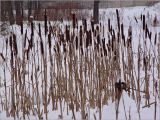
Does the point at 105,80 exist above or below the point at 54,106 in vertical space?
above

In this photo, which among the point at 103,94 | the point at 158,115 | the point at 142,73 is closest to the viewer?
the point at 158,115

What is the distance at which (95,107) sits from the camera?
2779 millimetres

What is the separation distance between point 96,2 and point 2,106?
10.7 m

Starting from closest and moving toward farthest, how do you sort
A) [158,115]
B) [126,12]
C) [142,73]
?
[158,115] → [142,73] → [126,12]

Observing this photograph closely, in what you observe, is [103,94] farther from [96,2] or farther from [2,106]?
[96,2]

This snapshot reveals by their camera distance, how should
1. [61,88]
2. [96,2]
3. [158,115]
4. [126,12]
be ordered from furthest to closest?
[126,12]
[96,2]
[61,88]
[158,115]

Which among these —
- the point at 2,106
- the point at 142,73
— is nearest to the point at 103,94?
the point at 2,106

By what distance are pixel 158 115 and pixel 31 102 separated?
0.88 m

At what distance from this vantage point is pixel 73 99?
106 inches

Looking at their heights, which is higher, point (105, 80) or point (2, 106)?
point (105, 80)

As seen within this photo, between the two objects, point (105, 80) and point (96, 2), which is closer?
point (105, 80)

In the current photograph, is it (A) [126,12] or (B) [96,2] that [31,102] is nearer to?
(B) [96,2]

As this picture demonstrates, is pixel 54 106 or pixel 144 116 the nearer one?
pixel 144 116

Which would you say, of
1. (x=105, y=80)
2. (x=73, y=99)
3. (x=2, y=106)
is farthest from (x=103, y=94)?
(x=2, y=106)
